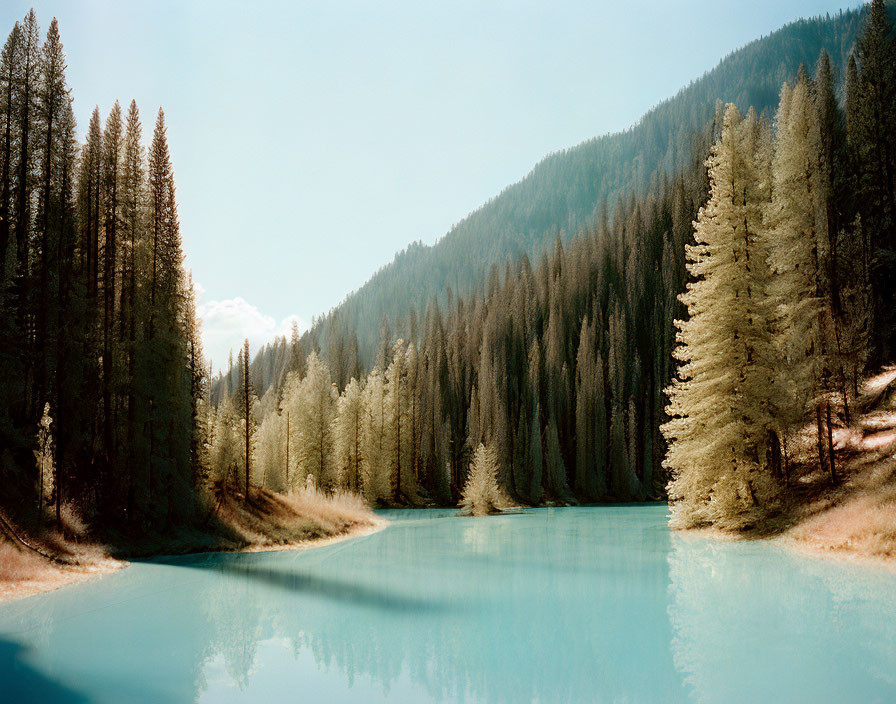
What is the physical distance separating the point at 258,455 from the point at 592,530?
36210 millimetres

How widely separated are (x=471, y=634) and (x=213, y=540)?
Answer: 20.4m

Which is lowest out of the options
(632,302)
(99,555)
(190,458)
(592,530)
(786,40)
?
(592,530)

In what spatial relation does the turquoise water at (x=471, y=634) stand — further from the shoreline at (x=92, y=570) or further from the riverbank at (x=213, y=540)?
the riverbank at (x=213, y=540)

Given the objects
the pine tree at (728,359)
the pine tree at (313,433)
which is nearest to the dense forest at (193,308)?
the pine tree at (728,359)

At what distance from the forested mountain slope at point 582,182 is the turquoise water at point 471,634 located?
131 metres

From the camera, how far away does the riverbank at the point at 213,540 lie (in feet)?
62.6

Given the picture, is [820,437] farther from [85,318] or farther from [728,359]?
[85,318]

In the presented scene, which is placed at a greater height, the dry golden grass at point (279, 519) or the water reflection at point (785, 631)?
the water reflection at point (785, 631)

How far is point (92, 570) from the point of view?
2136 cm

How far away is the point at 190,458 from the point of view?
31984mm

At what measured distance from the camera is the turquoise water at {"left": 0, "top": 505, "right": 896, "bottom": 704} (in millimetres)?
9789

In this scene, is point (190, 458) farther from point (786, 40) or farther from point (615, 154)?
point (786, 40)

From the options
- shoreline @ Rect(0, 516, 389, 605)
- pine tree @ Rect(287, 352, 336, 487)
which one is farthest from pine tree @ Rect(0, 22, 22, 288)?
pine tree @ Rect(287, 352, 336, 487)

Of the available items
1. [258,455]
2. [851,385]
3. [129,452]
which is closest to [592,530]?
[851,385]
